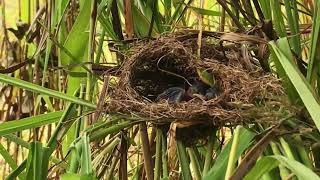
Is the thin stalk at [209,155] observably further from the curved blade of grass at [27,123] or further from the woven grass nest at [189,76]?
the curved blade of grass at [27,123]

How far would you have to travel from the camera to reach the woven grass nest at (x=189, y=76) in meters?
0.56

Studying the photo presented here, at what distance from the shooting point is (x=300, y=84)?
1.57 ft

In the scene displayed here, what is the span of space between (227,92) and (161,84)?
156 millimetres

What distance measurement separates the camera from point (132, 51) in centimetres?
69

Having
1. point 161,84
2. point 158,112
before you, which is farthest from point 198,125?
point 161,84

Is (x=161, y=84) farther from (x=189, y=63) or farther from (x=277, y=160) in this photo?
(x=277, y=160)

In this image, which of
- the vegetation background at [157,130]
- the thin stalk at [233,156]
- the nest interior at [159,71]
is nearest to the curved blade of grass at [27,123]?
the vegetation background at [157,130]

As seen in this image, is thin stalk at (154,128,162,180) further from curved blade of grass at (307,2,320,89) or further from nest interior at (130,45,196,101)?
Result: curved blade of grass at (307,2,320,89)

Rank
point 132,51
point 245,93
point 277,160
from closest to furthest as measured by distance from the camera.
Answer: point 277,160 < point 245,93 < point 132,51

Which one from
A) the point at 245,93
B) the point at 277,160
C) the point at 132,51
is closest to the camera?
the point at 277,160

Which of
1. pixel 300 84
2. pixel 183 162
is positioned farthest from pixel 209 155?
pixel 300 84

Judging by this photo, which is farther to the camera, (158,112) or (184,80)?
(184,80)

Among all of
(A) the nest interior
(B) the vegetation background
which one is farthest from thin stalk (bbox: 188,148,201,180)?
(A) the nest interior

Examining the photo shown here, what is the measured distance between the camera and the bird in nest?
0.63 metres
